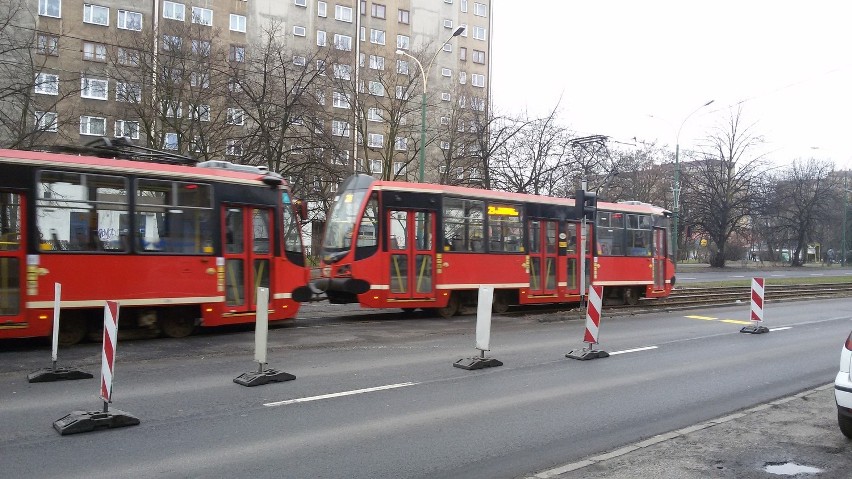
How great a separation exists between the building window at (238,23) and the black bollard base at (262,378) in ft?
154

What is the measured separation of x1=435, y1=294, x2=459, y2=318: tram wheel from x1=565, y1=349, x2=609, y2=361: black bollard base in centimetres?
598

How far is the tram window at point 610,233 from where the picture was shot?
66.8 ft

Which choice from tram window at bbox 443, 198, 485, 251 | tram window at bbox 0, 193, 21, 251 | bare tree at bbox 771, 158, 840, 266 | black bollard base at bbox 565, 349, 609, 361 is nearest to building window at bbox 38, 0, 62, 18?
tram window at bbox 443, 198, 485, 251

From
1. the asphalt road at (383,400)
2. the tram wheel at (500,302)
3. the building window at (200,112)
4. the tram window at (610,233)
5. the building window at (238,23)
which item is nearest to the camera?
the asphalt road at (383,400)

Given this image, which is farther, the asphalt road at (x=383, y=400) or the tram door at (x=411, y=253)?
the tram door at (x=411, y=253)

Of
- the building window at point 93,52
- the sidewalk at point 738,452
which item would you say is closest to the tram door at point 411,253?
the sidewalk at point 738,452

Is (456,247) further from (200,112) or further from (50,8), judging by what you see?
(50,8)

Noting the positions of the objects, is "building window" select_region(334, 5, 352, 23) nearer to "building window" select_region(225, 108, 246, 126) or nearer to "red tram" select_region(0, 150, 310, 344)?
"building window" select_region(225, 108, 246, 126)

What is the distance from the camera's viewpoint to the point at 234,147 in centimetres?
2870

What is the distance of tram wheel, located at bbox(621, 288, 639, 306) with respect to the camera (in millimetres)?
21625

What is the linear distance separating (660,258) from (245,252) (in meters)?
14.7

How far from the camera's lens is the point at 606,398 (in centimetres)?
806

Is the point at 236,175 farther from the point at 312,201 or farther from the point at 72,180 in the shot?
the point at 312,201

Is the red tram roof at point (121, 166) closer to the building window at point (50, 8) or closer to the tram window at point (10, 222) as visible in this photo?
the tram window at point (10, 222)
